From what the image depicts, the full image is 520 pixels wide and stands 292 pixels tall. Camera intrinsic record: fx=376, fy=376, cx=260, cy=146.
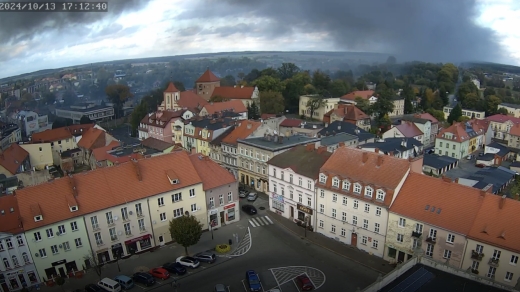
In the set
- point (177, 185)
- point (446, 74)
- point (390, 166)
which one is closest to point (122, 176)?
point (177, 185)

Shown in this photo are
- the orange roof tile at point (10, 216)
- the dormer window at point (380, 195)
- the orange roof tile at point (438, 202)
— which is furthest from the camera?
the dormer window at point (380, 195)

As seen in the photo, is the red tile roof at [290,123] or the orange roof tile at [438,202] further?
the red tile roof at [290,123]

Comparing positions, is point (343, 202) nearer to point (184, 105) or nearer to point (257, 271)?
point (257, 271)

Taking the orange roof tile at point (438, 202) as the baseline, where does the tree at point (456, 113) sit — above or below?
below

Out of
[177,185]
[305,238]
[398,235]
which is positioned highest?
[177,185]

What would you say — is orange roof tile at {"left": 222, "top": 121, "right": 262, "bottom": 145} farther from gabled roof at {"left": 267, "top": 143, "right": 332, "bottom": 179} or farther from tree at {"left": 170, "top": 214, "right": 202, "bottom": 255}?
tree at {"left": 170, "top": 214, "right": 202, "bottom": 255}

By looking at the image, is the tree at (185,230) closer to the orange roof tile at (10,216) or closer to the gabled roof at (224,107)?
the orange roof tile at (10,216)

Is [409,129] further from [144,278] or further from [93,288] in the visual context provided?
[93,288]

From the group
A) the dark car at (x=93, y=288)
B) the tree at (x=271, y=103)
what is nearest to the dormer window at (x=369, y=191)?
the dark car at (x=93, y=288)
